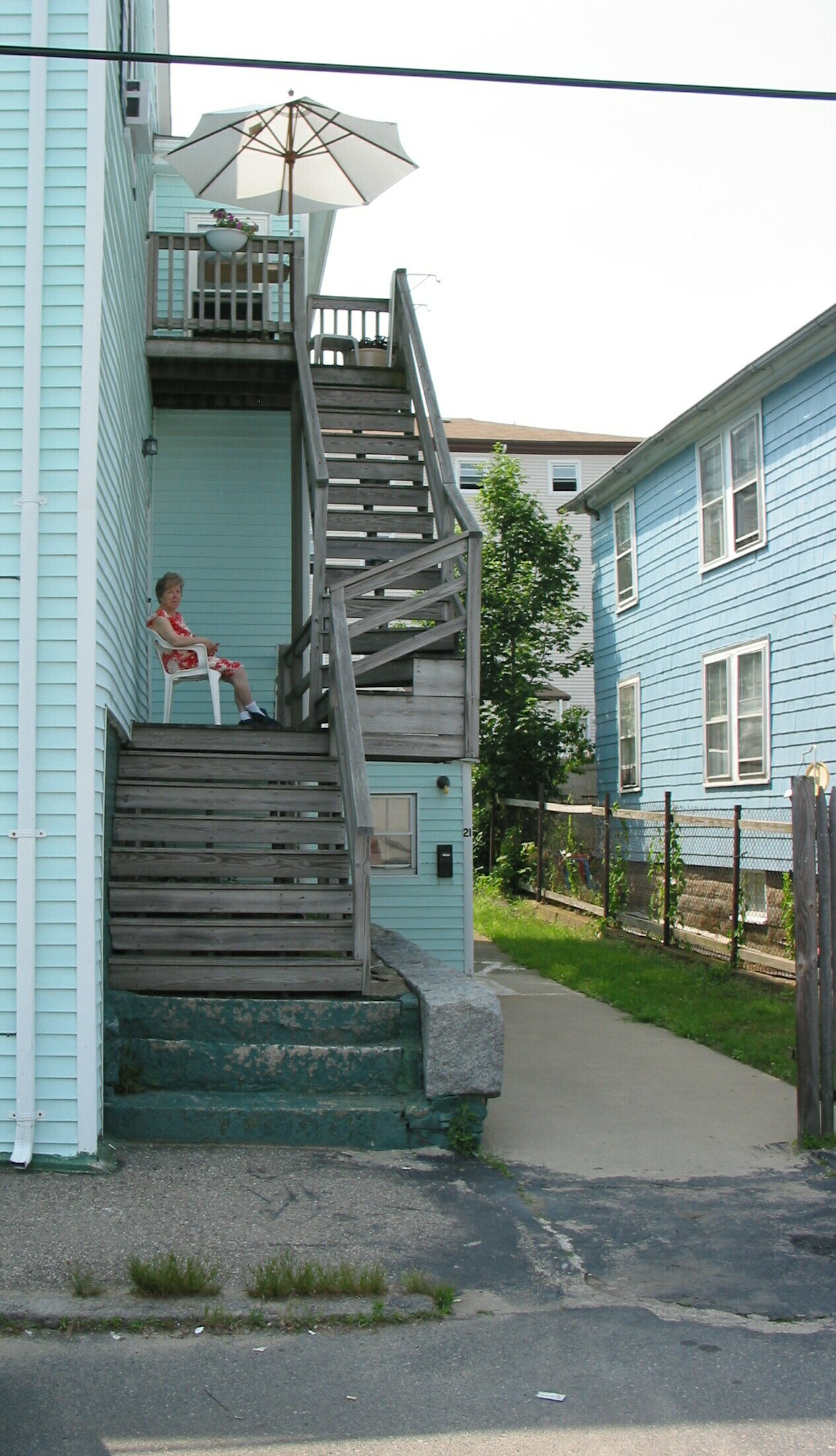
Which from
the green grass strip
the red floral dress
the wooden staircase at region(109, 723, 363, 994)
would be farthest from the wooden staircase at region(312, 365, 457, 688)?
the green grass strip

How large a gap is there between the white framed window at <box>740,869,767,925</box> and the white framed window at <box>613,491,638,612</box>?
6.06 m

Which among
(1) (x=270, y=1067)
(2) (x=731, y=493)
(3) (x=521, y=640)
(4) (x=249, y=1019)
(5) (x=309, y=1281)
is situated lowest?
(5) (x=309, y=1281)

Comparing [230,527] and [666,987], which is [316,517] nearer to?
[230,527]

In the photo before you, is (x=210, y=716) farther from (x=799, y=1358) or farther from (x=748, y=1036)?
(x=799, y=1358)

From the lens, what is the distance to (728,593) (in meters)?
15.7

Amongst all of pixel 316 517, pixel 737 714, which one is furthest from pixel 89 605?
pixel 737 714

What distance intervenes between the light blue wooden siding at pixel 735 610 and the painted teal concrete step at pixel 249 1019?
784cm

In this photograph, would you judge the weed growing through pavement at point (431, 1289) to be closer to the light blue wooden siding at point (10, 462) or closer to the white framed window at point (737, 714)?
the light blue wooden siding at point (10, 462)

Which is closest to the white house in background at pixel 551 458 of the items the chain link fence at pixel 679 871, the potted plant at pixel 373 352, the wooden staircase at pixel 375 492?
the chain link fence at pixel 679 871

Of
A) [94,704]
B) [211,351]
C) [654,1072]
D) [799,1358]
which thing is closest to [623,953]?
[654,1072]

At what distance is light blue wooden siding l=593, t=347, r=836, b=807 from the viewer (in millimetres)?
13359

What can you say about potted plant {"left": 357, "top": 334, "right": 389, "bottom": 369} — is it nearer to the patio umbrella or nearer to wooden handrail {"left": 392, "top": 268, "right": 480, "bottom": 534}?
wooden handrail {"left": 392, "top": 268, "right": 480, "bottom": 534}

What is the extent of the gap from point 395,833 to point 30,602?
28.9 ft

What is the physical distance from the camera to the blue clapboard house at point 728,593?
13453 mm
